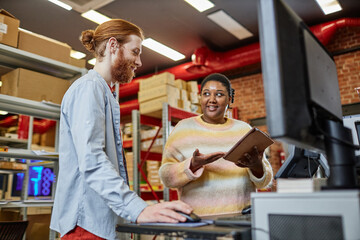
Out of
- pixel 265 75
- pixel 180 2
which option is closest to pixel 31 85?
pixel 265 75

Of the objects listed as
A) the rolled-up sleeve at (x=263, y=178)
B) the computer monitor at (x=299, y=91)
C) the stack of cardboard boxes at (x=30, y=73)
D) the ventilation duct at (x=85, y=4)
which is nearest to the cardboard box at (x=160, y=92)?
the stack of cardboard boxes at (x=30, y=73)

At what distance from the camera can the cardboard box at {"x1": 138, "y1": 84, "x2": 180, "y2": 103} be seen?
145 inches

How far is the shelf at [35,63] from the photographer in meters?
2.35

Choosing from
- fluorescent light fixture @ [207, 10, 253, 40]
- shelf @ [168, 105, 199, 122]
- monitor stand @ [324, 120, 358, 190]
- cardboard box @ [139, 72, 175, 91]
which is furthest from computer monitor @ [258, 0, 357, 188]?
fluorescent light fixture @ [207, 10, 253, 40]

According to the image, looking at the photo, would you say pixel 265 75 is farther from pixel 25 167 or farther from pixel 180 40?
pixel 180 40

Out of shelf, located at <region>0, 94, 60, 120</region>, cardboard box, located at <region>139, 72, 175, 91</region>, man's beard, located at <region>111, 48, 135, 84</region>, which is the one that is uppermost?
cardboard box, located at <region>139, 72, 175, 91</region>

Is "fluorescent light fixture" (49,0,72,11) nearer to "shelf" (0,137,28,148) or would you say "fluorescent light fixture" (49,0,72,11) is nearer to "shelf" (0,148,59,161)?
"shelf" (0,137,28,148)

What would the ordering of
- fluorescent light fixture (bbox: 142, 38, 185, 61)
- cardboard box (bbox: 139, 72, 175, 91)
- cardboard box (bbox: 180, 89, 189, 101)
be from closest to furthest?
1. cardboard box (bbox: 139, 72, 175, 91)
2. cardboard box (bbox: 180, 89, 189, 101)
3. fluorescent light fixture (bbox: 142, 38, 185, 61)

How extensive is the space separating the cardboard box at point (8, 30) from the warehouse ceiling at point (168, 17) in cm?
221

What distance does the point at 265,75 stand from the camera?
727mm

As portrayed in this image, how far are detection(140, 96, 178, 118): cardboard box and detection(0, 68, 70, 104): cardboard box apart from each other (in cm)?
121

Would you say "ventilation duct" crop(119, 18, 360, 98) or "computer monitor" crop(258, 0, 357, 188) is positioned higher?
"ventilation duct" crop(119, 18, 360, 98)

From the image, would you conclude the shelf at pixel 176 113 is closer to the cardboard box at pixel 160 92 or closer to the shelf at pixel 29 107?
the cardboard box at pixel 160 92

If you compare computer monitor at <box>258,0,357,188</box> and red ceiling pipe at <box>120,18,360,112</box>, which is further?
red ceiling pipe at <box>120,18,360,112</box>
